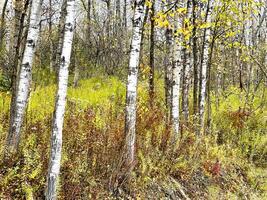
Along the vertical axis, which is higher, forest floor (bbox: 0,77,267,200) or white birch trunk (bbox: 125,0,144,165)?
white birch trunk (bbox: 125,0,144,165)

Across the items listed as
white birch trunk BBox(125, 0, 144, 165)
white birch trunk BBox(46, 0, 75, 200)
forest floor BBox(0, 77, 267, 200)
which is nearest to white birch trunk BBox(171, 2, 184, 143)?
forest floor BBox(0, 77, 267, 200)

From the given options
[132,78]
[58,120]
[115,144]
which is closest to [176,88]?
[132,78]

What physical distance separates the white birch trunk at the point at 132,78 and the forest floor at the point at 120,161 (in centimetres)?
19

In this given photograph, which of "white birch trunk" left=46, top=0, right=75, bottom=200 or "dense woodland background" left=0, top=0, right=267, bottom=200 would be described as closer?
"white birch trunk" left=46, top=0, right=75, bottom=200

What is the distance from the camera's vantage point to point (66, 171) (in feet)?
20.2

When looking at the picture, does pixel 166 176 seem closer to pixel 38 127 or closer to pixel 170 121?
pixel 170 121

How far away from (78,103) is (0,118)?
245 centimetres

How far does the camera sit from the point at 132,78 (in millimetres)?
6652

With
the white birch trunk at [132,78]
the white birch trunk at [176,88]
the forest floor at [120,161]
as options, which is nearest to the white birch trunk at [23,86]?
the forest floor at [120,161]

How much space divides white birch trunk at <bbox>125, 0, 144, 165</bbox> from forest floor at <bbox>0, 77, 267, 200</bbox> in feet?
0.64

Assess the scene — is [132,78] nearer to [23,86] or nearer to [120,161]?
[120,161]

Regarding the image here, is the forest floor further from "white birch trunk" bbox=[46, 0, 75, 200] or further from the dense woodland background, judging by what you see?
"white birch trunk" bbox=[46, 0, 75, 200]

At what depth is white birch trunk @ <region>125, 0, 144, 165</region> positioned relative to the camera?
6.59 m

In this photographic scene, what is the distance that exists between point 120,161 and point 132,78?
57.5 inches
